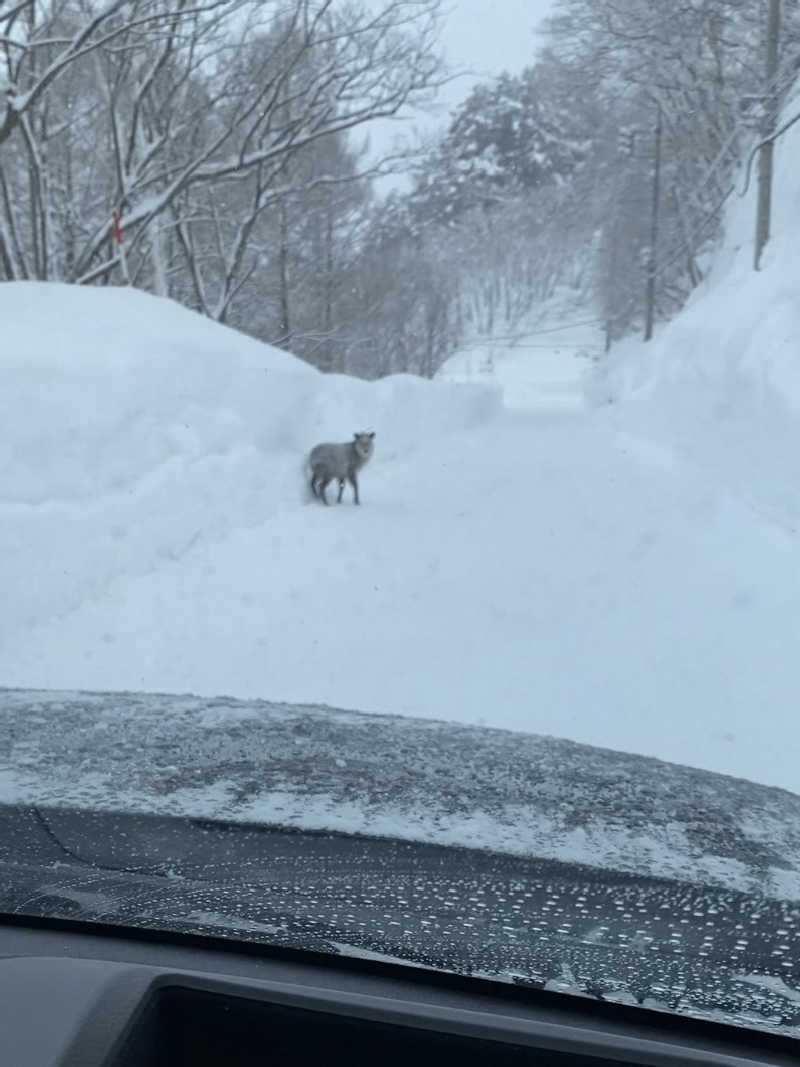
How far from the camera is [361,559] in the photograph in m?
9.70

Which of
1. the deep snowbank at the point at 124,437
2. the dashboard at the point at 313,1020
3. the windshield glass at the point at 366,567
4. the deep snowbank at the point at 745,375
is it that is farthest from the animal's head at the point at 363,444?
the dashboard at the point at 313,1020

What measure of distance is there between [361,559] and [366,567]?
0.31 m

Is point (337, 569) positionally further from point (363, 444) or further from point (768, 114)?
point (768, 114)

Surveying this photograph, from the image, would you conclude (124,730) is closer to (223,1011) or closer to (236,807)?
(236,807)

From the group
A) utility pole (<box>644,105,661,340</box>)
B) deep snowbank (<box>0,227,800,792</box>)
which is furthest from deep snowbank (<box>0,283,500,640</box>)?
utility pole (<box>644,105,661,340</box>)

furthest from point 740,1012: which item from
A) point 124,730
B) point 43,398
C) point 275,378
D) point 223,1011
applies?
point 275,378

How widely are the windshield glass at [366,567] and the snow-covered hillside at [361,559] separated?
0.04 metres

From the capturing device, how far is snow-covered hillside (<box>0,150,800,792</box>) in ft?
20.9

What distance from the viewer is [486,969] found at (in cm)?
143

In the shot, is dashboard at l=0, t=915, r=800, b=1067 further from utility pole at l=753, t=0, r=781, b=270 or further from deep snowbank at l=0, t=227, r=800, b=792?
utility pole at l=753, t=0, r=781, b=270

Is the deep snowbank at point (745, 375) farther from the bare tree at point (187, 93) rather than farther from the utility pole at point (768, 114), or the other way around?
the bare tree at point (187, 93)

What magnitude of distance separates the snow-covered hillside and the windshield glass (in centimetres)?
4

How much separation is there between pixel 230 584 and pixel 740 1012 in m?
7.74

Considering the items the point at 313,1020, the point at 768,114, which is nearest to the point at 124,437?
the point at 313,1020
